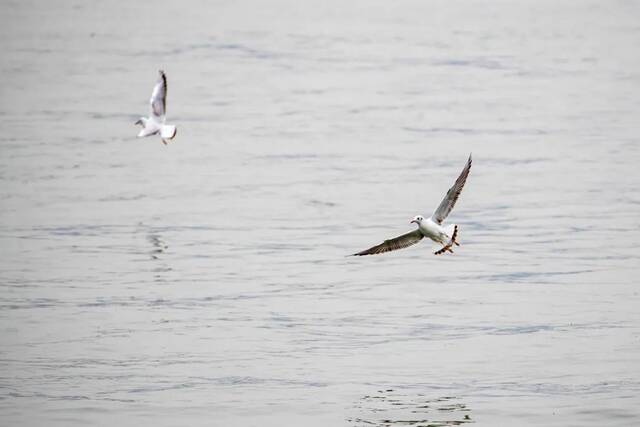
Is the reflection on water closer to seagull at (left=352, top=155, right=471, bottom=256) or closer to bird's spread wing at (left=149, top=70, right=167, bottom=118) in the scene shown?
seagull at (left=352, top=155, right=471, bottom=256)

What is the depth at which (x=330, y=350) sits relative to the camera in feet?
45.4

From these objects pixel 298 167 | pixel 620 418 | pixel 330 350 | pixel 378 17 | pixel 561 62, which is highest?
pixel 378 17

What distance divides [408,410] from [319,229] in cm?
669

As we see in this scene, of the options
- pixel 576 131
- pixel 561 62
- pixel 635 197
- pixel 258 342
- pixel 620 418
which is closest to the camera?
pixel 620 418

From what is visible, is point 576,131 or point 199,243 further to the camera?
point 576,131

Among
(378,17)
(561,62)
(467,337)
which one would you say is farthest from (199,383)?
(378,17)

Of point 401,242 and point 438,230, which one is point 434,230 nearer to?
point 438,230

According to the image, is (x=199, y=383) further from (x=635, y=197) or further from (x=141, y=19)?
(x=141, y=19)

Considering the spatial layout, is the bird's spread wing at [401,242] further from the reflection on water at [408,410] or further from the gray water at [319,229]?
the reflection on water at [408,410]

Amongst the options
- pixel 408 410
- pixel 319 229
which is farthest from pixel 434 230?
pixel 319 229

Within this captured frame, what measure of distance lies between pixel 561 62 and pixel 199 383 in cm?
1960

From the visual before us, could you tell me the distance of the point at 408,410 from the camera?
12.1 metres

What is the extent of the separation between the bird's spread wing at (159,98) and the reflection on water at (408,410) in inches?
393

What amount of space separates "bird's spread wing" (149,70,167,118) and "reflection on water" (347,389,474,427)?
393 inches
